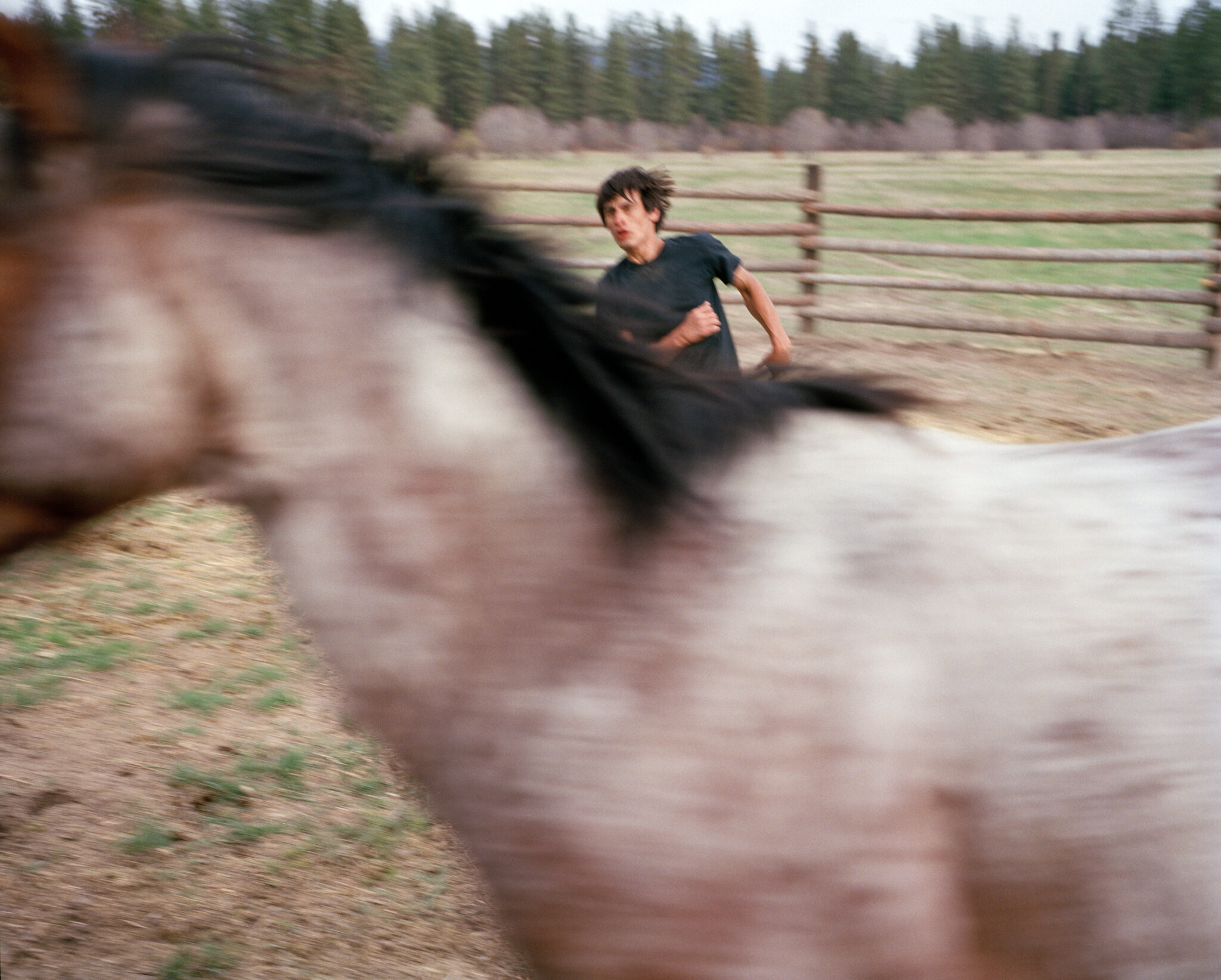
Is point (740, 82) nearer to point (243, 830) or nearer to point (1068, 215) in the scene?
point (1068, 215)

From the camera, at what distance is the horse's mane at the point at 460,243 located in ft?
3.30

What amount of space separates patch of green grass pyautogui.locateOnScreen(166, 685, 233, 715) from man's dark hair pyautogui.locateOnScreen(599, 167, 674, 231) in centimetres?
206

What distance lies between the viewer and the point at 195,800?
271 cm

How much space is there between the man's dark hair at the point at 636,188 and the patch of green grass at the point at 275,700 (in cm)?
193

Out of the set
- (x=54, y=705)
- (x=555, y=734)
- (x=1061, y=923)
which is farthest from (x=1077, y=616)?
(x=54, y=705)

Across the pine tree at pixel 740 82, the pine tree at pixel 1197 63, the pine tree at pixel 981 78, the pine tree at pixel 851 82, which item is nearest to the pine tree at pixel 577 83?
the pine tree at pixel 740 82

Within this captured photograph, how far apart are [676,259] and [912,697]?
2475mm

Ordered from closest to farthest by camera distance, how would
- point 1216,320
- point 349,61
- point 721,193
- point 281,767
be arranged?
point 349,61 < point 281,767 < point 1216,320 < point 721,193

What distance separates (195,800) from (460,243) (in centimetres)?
225

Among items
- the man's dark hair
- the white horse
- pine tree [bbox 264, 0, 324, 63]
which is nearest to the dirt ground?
the white horse

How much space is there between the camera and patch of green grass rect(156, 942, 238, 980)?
2.06 m

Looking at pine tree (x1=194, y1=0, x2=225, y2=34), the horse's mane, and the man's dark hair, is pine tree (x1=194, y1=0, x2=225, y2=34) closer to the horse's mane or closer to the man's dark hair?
the horse's mane

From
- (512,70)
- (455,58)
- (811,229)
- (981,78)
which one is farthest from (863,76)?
(811,229)

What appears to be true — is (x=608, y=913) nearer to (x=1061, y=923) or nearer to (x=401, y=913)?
(x=1061, y=923)
